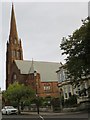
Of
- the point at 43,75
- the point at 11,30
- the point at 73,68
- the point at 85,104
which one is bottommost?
the point at 85,104

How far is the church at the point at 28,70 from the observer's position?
291 feet

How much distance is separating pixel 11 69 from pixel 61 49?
70.0 metres

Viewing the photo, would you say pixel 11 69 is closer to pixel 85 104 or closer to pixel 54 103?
pixel 54 103

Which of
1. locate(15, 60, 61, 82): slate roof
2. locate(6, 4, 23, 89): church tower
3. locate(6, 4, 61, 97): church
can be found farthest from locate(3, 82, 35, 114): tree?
locate(6, 4, 23, 89): church tower

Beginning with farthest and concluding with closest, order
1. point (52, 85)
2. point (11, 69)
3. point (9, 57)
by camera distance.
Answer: point (9, 57)
point (11, 69)
point (52, 85)

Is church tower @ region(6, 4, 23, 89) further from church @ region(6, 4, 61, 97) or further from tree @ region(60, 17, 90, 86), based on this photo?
tree @ region(60, 17, 90, 86)

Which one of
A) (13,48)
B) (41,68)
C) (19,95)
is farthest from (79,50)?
(13,48)

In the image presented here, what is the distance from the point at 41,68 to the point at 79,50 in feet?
231

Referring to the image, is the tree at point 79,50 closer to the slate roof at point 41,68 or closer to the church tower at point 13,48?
the slate roof at point 41,68

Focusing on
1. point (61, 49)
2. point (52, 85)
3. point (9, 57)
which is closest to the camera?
point (61, 49)

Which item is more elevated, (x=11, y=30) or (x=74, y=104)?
(x=11, y=30)

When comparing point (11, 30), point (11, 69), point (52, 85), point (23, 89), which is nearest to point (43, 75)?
point (52, 85)

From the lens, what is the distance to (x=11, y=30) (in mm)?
108000

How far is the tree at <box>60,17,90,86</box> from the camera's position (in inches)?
979
